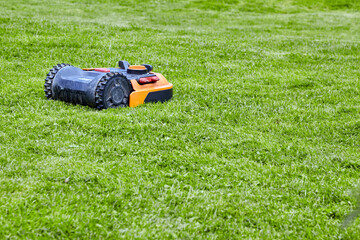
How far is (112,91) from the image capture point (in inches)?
246

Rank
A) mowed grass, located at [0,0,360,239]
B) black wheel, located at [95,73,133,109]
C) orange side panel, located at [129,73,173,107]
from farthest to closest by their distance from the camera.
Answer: orange side panel, located at [129,73,173,107]
black wheel, located at [95,73,133,109]
mowed grass, located at [0,0,360,239]

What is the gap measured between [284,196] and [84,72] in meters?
4.16

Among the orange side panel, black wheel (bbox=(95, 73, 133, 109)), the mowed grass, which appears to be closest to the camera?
the mowed grass

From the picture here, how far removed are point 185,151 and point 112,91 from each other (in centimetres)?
183

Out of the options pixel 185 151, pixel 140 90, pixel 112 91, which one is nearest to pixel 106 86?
pixel 112 91

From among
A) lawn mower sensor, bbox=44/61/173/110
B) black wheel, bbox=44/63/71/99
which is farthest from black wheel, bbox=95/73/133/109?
black wheel, bbox=44/63/71/99

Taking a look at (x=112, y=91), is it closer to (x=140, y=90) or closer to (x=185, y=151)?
(x=140, y=90)

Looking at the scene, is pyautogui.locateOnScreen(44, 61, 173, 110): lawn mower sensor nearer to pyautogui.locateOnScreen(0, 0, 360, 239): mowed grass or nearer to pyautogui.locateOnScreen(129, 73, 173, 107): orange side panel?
pyautogui.locateOnScreen(129, 73, 173, 107): orange side panel

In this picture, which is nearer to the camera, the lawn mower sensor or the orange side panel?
the lawn mower sensor

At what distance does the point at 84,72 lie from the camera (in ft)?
22.2

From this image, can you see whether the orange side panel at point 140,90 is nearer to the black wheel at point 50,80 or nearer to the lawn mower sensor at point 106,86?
the lawn mower sensor at point 106,86

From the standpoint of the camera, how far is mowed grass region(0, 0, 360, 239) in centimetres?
354

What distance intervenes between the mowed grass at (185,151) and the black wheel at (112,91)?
0.20 m

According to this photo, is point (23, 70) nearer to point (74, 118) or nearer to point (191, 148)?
point (74, 118)
